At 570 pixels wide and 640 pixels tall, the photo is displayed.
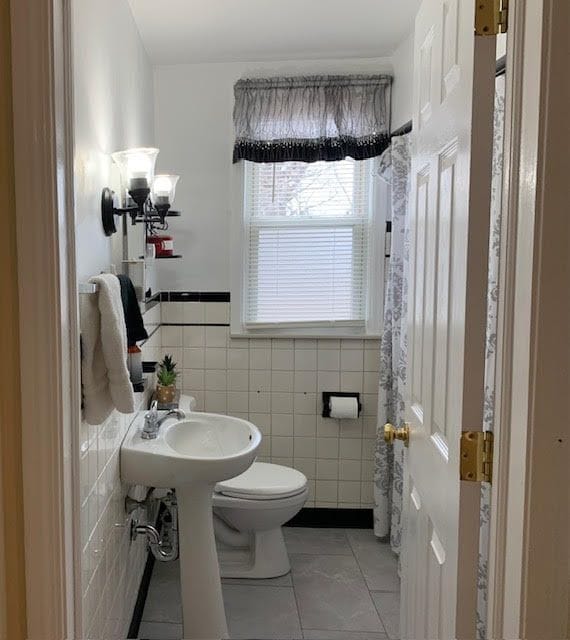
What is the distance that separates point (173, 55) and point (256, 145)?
611 millimetres

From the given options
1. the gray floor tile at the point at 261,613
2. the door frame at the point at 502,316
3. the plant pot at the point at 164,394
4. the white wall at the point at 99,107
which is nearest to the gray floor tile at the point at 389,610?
the gray floor tile at the point at 261,613

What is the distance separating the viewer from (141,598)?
231 cm

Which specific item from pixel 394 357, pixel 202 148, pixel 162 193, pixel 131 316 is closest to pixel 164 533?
pixel 131 316

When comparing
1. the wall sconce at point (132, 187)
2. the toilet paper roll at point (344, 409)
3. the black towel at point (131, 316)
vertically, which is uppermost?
the wall sconce at point (132, 187)

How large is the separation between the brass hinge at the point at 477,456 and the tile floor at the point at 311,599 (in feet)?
5.16

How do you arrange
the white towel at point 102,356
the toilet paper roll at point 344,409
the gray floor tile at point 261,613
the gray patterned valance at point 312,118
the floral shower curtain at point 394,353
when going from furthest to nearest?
the toilet paper roll at point 344,409
the gray patterned valance at point 312,118
the floral shower curtain at point 394,353
the gray floor tile at point 261,613
the white towel at point 102,356

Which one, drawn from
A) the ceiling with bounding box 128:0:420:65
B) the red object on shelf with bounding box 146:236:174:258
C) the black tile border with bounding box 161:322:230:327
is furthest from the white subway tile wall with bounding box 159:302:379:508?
the ceiling with bounding box 128:0:420:65

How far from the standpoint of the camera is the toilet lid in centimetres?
245

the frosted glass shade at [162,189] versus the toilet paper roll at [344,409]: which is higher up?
the frosted glass shade at [162,189]

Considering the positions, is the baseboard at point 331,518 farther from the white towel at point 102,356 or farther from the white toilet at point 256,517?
the white towel at point 102,356

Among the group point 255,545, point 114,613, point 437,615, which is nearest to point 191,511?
point 114,613

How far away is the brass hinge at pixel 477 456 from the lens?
94 cm

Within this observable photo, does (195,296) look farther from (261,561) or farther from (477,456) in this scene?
(477,456)

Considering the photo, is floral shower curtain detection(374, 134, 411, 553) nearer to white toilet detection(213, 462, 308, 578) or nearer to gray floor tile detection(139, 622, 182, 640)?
white toilet detection(213, 462, 308, 578)
